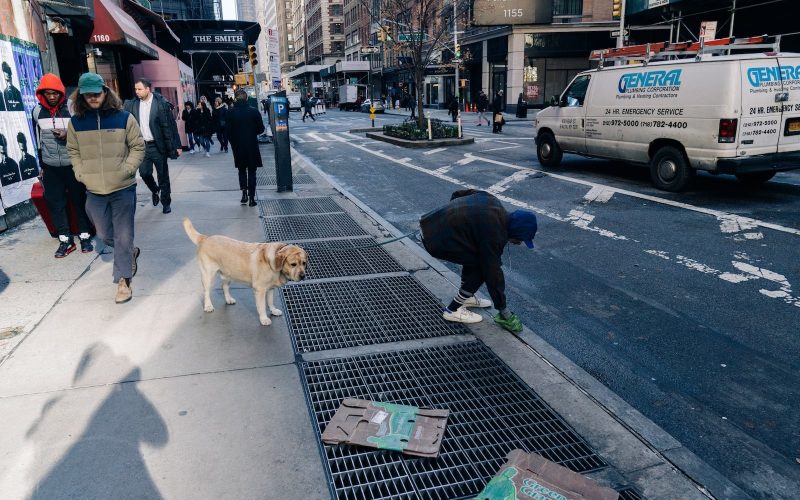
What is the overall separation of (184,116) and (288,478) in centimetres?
1881

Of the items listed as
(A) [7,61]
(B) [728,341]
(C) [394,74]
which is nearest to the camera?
(B) [728,341]

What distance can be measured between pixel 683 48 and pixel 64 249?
11224mm

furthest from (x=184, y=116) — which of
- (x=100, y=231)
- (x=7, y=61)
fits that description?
(x=100, y=231)

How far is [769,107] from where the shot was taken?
9414mm

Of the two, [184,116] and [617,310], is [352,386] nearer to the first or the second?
[617,310]

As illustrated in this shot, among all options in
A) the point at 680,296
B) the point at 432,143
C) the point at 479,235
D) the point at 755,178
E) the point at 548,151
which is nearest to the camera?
the point at 479,235

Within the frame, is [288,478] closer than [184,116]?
Yes

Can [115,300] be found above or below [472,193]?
below

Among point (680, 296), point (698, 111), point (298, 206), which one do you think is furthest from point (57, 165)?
point (698, 111)

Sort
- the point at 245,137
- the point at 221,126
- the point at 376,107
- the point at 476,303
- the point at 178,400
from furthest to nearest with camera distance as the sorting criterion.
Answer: the point at 376,107 < the point at 221,126 < the point at 245,137 < the point at 476,303 < the point at 178,400

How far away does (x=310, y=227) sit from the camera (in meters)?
8.27

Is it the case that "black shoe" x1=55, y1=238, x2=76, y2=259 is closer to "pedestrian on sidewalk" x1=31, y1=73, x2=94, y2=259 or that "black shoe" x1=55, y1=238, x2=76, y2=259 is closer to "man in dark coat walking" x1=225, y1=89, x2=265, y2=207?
"pedestrian on sidewalk" x1=31, y1=73, x2=94, y2=259

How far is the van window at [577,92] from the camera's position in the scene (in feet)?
41.6

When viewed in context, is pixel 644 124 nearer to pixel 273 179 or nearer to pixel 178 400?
pixel 273 179
